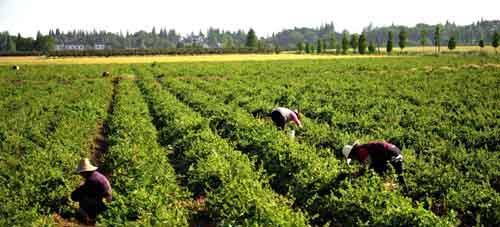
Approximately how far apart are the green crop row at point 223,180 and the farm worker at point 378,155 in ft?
5.78

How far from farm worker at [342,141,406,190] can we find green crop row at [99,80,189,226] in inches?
139

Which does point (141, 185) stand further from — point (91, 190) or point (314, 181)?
point (314, 181)

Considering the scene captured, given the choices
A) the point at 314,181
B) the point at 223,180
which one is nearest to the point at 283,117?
the point at 314,181

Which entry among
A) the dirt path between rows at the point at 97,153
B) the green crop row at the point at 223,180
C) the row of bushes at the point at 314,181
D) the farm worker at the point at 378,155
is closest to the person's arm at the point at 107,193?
the dirt path between rows at the point at 97,153

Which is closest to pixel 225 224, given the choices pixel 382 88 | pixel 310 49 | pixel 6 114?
pixel 6 114

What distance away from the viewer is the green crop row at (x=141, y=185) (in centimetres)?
786

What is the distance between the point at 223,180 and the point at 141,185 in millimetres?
1611

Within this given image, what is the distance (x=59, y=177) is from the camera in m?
10.0

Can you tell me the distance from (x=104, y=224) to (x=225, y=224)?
1.82 metres

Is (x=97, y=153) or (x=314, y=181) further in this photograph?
(x=97, y=153)

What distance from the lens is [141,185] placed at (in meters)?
9.57

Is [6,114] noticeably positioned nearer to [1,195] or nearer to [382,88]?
[1,195]

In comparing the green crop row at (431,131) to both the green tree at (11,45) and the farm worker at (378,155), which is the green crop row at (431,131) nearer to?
the farm worker at (378,155)

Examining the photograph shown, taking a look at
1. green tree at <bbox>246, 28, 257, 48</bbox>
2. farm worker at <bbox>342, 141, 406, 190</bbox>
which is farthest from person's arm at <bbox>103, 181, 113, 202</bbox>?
green tree at <bbox>246, 28, 257, 48</bbox>
